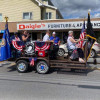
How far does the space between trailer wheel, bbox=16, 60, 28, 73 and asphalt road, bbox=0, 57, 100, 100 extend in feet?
0.84

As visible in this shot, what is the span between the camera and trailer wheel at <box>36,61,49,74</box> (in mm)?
6835

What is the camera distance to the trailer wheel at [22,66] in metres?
7.07

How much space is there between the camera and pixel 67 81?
580 centimetres

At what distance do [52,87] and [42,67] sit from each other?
1.84 meters

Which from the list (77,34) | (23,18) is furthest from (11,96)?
(23,18)

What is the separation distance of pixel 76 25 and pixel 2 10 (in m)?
12.7

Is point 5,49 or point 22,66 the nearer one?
point 22,66

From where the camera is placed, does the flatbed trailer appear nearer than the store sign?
Yes

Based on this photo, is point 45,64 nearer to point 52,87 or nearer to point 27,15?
point 52,87

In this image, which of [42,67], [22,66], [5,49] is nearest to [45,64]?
[42,67]

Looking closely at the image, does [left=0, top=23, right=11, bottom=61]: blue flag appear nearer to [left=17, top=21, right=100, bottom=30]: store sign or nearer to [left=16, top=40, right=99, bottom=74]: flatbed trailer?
[left=16, top=40, right=99, bottom=74]: flatbed trailer

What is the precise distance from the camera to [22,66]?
7121 mm

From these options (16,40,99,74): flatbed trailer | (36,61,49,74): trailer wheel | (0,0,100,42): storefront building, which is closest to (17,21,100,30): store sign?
(0,0,100,42): storefront building

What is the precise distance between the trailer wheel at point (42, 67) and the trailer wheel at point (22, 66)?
0.60 m
